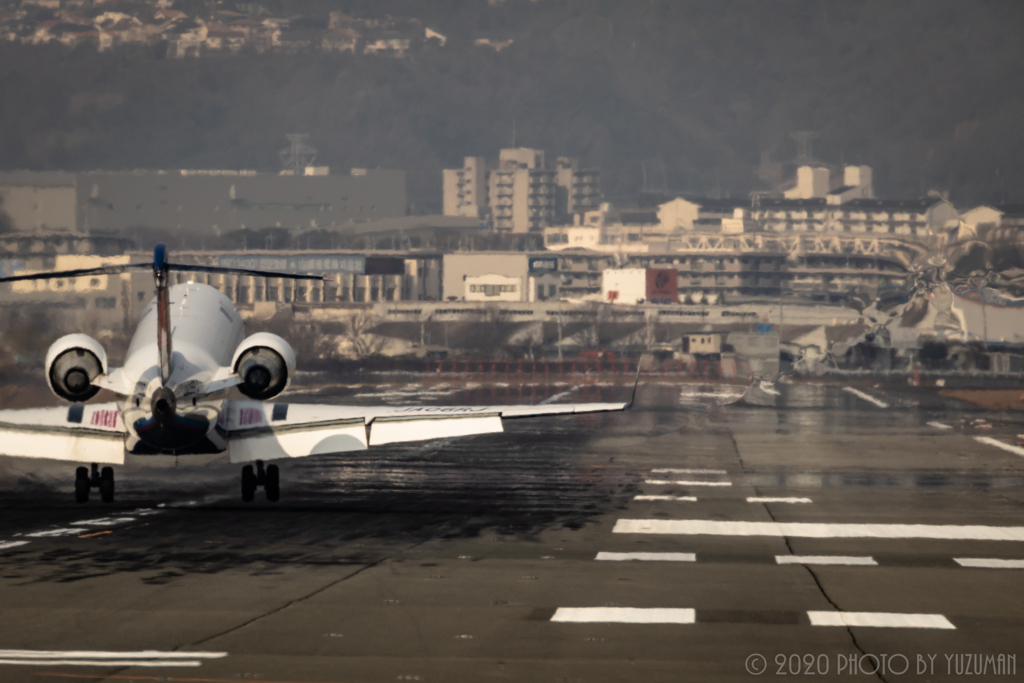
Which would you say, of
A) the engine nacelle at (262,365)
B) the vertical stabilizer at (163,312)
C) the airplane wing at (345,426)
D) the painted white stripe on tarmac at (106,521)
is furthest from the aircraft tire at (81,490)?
the vertical stabilizer at (163,312)

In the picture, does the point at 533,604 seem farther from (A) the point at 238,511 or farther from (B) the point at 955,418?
(B) the point at 955,418

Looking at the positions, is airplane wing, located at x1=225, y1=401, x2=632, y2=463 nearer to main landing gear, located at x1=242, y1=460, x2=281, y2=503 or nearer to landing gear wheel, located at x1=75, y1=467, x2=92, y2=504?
main landing gear, located at x1=242, y1=460, x2=281, y2=503

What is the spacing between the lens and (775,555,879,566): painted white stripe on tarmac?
1089 inches

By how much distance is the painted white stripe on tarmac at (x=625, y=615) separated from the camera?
71.1ft

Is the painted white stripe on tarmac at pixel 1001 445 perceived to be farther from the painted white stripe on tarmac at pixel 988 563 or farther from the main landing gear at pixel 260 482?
the main landing gear at pixel 260 482

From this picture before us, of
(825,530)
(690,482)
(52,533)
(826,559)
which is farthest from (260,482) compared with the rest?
(826,559)

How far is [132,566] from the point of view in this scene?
26.9 m

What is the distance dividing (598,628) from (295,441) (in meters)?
17.2

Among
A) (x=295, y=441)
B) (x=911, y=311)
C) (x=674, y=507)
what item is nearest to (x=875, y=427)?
(x=674, y=507)

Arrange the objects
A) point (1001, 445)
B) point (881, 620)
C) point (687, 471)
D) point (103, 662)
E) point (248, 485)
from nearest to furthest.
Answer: point (103, 662), point (881, 620), point (248, 485), point (687, 471), point (1001, 445)

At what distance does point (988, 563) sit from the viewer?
2758 cm

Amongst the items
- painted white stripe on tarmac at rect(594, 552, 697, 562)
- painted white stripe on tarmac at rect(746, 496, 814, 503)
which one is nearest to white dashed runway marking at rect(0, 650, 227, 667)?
painted white stripe on tarmac at rect(594, 552, 697, 562)

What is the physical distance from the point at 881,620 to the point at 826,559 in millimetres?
6598

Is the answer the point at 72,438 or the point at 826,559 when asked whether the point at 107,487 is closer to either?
the point at 72,438
